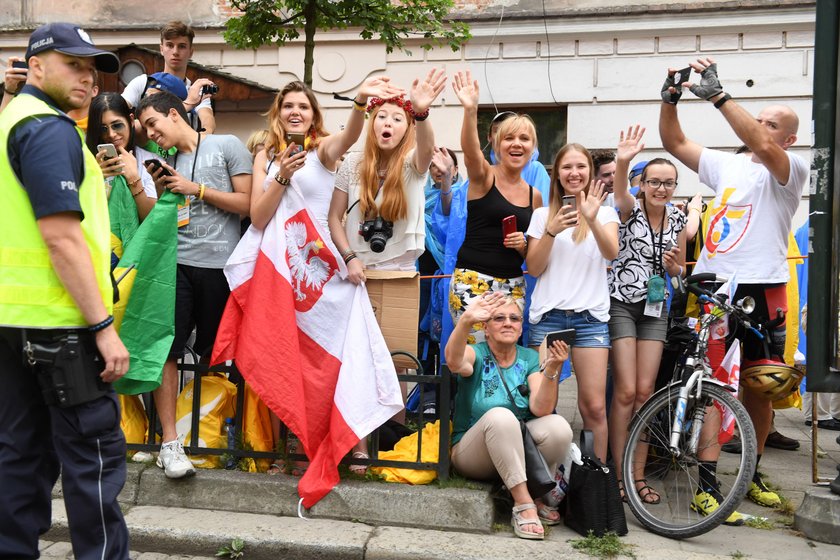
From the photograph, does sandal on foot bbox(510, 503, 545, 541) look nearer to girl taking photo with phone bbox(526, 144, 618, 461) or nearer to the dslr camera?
girl taking photo with phone bbox(526, 144, 618, 461)

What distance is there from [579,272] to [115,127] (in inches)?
110

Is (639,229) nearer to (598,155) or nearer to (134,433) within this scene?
(598,155)

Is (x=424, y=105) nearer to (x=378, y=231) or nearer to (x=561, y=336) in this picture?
(x=378, y=231)

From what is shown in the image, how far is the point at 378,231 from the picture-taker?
4.76m

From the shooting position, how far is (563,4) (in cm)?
1186

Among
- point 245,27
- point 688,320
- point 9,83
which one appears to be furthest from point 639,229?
point 245,27

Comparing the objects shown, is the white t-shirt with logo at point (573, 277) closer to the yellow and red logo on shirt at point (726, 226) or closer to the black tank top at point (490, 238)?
the black tank top at point (490, 238)

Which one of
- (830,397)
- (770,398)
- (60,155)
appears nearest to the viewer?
(60,155)

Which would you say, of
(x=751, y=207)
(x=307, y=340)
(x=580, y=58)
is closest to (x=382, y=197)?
(x=307, y=340)

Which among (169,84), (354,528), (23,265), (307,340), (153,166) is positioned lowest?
(354,528)

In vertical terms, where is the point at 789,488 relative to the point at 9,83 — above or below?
below

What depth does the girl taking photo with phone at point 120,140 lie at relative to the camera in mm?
4641

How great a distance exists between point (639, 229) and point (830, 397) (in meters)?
3.26

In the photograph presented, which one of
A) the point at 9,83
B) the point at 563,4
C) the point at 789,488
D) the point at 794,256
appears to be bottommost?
the point at 789,488
